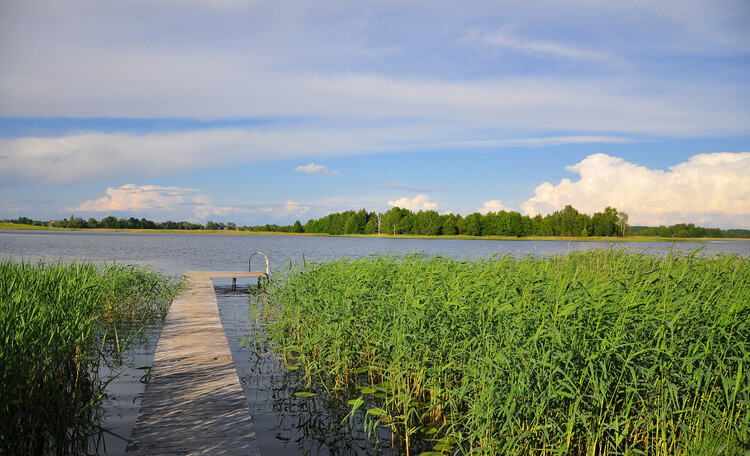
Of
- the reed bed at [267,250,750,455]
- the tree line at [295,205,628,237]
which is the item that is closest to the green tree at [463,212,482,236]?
the tree line at [295,205,628,237]

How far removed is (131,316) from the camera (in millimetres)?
12633

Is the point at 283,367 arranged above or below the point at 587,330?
below

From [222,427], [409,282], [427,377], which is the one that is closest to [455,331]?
[427,377]

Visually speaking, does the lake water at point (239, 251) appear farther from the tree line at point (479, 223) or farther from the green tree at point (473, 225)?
the green tree at point (473, 225)

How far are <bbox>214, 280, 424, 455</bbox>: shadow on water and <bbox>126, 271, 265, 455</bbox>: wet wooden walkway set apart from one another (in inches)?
26.1

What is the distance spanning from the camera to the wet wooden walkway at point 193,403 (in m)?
4.43

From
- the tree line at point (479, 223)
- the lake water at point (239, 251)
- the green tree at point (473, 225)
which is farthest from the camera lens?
the green tree at point (473, 225)

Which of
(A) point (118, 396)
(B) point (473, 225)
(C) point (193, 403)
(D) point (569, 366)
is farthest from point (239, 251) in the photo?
(B) point (473, 225)

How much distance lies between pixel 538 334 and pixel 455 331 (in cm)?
156

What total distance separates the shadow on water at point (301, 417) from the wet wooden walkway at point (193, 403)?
0.66 m

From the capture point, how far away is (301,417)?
6.39 metres

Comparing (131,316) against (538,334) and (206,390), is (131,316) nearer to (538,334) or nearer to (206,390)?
(206,390)

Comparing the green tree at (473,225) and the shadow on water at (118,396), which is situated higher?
the green tree at (473,225)

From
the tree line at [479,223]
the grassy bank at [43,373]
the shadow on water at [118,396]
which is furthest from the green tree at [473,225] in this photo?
the grassy bank at [43,373]
